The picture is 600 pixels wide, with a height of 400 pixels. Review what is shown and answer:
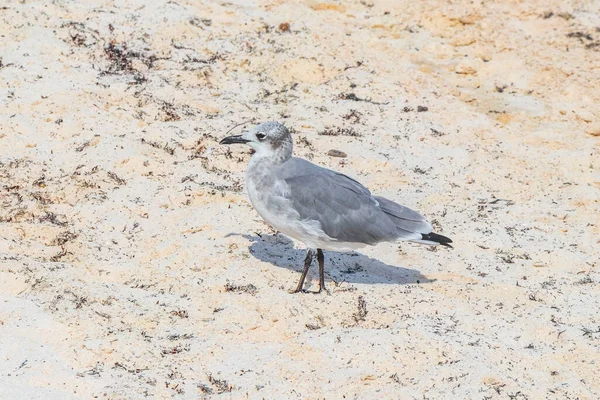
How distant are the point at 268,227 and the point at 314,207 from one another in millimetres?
931

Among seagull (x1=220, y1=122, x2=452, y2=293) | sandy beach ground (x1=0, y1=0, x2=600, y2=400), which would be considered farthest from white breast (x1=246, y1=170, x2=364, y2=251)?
sandy beach ground (x1=0, y1=0, x2=600, y2=400)

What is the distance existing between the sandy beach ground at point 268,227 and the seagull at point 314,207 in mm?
354

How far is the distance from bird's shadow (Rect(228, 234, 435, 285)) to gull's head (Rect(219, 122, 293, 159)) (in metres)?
0.74

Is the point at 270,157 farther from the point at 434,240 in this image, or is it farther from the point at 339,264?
the point at 434,240

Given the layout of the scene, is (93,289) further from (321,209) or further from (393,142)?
(393,142)

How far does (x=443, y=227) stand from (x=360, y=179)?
0.95m

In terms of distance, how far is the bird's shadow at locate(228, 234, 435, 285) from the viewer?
20.1ft

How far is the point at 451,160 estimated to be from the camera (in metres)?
7.90

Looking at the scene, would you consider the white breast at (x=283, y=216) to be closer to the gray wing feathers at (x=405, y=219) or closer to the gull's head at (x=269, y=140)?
the gull's head at (x=269, y=140)

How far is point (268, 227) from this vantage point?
21.7ft

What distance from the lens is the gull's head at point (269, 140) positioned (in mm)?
5875

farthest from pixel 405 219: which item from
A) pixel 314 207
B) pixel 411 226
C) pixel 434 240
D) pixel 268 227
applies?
pixel 268 227

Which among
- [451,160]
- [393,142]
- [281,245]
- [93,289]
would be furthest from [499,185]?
[93,289]

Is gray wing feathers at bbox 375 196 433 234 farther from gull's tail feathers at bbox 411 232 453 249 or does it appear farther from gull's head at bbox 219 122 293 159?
gull's head at bbox 219 122 293 159
